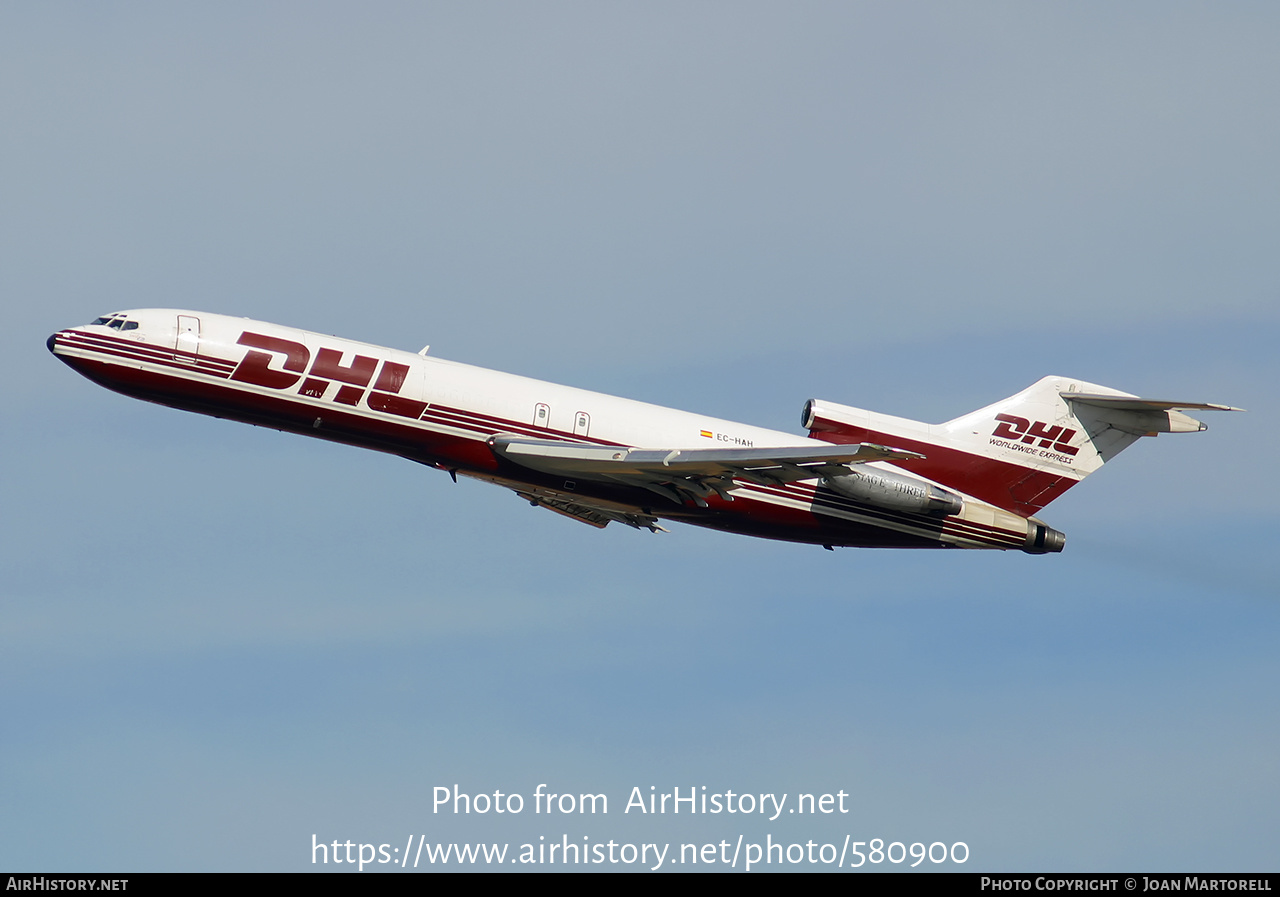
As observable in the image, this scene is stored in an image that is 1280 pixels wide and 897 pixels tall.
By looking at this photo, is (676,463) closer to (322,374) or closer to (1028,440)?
(322,374)

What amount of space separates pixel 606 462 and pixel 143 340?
468 inches

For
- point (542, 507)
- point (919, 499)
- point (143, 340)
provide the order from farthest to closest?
point (542, 507) → point (919, 499) → point (143, 340)

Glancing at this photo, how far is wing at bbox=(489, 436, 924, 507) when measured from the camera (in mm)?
37625

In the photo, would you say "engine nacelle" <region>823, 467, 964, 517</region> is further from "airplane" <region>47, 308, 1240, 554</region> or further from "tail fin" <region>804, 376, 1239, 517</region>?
"tail fin" <region>804, 376, 1239, 517</region>

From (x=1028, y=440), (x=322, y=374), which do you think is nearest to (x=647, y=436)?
(x=322, y=374)

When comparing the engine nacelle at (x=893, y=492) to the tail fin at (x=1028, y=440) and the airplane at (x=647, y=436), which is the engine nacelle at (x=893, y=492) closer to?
the airplane at (x=647, y=436)

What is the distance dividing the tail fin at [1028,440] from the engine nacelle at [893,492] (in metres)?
1.46

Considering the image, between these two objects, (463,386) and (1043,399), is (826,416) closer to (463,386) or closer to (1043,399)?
(1043,399)

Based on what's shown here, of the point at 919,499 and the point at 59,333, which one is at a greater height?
the point at 59,333

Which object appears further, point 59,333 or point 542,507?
point 542,507

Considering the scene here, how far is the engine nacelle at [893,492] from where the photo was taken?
40.3m

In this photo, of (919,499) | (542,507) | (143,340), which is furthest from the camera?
(542,507)

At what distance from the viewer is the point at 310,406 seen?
38469 mm

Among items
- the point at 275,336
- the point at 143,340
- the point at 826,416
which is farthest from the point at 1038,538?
the point at 143,340
